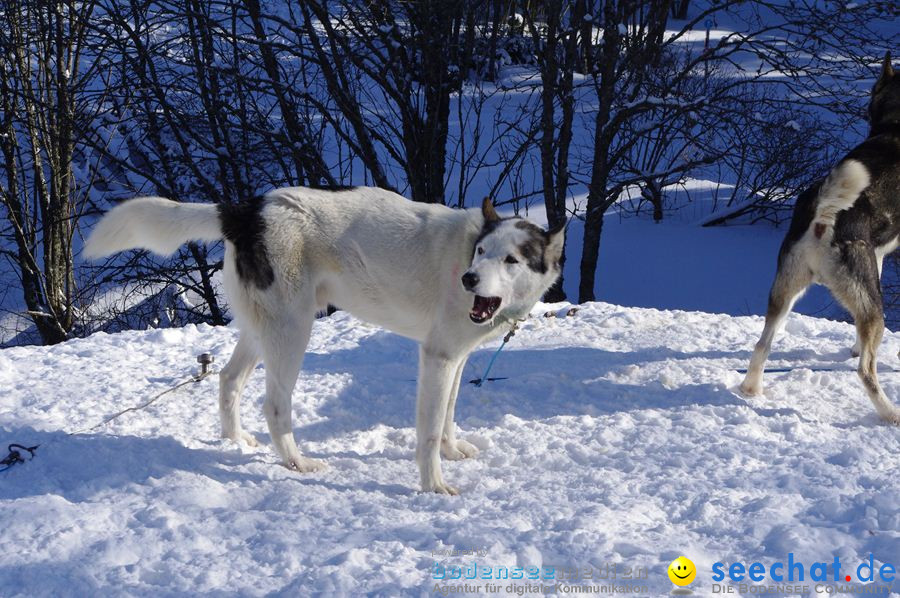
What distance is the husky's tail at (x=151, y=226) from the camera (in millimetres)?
4434

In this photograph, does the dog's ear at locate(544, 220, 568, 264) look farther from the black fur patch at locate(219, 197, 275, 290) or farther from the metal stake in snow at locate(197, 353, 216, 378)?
the metal stake in snow at locate(197, 353, 216, 378)

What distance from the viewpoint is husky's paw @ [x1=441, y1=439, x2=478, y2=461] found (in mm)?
4801

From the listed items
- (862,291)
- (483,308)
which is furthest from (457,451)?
(862,291)

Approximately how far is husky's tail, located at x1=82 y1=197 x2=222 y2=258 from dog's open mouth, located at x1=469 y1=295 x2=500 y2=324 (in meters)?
1.47

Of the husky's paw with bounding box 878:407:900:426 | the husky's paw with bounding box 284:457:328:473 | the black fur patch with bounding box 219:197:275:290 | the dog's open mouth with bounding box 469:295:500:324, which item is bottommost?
the husky's paw with bounding box 284:457:328:473

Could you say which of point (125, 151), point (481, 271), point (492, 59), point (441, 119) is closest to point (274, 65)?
point (441, 119)

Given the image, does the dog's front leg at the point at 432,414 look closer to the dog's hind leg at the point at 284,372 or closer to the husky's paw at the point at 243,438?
the dog's hind leg at the point at 284,372

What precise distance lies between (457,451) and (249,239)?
170 cm

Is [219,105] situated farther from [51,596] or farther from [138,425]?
[51,596]

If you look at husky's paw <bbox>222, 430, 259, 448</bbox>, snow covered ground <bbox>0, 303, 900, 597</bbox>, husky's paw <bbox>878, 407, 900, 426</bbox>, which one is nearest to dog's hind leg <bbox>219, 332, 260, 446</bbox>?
husky's paw <bbox>222, 430, 259, 448</bbox>

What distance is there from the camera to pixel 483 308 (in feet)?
13.7

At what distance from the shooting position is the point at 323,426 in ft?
17.1

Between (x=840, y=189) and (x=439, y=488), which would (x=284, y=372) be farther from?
(x=840, y=189)

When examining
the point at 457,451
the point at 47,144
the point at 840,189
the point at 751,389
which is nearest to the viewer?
the point at 457,451
